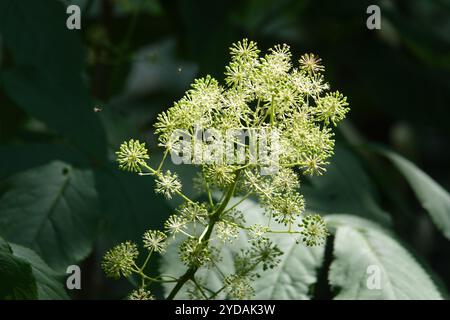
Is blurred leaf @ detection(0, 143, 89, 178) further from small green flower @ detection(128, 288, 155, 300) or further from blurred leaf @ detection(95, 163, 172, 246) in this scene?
small green flower @ detection(128, 288, 155, 300)

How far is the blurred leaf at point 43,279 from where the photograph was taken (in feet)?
3.46

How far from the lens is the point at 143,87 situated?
4523 mm

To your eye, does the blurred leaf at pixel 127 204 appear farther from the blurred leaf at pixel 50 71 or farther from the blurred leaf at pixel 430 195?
the blurred leaf at pixel 430 195

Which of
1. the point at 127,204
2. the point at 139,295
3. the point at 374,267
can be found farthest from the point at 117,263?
the point at 374,267

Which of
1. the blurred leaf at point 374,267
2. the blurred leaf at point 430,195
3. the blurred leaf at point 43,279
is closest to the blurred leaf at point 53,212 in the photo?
the blurred leaf at point 43,279

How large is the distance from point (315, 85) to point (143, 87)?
3578 mm

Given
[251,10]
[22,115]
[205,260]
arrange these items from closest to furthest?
[205,260] → [22,115] → [251,10]

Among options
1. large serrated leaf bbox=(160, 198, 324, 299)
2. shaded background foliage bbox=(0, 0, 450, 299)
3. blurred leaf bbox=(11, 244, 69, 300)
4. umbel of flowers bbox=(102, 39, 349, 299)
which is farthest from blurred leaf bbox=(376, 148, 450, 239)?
blurred leaf bbox=(11, 244, 69, 300)

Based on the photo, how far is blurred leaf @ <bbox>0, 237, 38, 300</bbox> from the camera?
967mm

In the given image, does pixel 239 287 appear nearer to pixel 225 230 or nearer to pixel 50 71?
pixel 225 230

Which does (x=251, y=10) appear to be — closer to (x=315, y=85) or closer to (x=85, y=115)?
(x=85, y=115)

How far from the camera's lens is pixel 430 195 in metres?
1.48

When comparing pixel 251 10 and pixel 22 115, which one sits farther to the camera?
pixel 251 10
